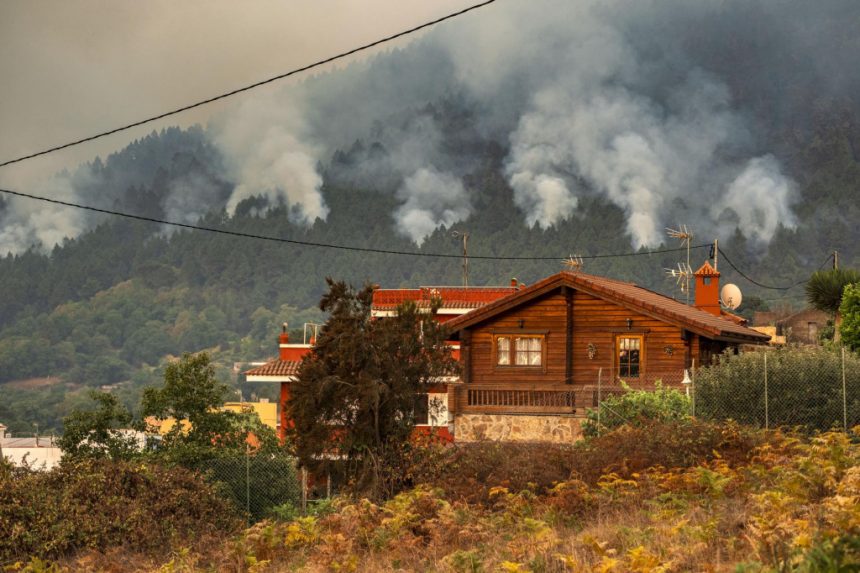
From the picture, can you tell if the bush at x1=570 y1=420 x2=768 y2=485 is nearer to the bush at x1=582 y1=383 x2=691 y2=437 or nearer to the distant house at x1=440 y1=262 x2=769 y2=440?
the bush at x1=582 y1=383 x2=691 y2=437

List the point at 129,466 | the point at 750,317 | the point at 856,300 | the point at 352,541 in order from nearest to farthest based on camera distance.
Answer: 1. the point at 352,541
2. the point at 129,466
3. the point at 856,300
4. the point at 750,317

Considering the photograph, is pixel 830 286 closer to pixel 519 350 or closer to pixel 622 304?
pixel 622 304

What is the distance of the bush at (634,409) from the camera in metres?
26.1

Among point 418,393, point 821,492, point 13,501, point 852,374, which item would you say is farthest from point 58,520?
point 852,374

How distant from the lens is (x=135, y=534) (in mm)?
19781

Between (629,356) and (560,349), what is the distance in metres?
2.34

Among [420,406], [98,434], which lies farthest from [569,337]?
[98,434]

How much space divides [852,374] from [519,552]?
13.0 meters

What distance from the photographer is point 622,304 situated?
36.2m

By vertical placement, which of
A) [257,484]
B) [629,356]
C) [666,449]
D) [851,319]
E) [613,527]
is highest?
[851,319]

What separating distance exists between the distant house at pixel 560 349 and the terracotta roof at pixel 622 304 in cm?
4

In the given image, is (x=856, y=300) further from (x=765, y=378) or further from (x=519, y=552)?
(x=519, y=552)

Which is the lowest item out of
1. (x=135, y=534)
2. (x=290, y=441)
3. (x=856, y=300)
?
(x=135, y=534)

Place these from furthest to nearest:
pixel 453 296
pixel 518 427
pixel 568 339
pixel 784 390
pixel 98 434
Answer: pixel 453 296
pixel 568 339
pixel 518 427
pixel 98 434
pixel 784 390
